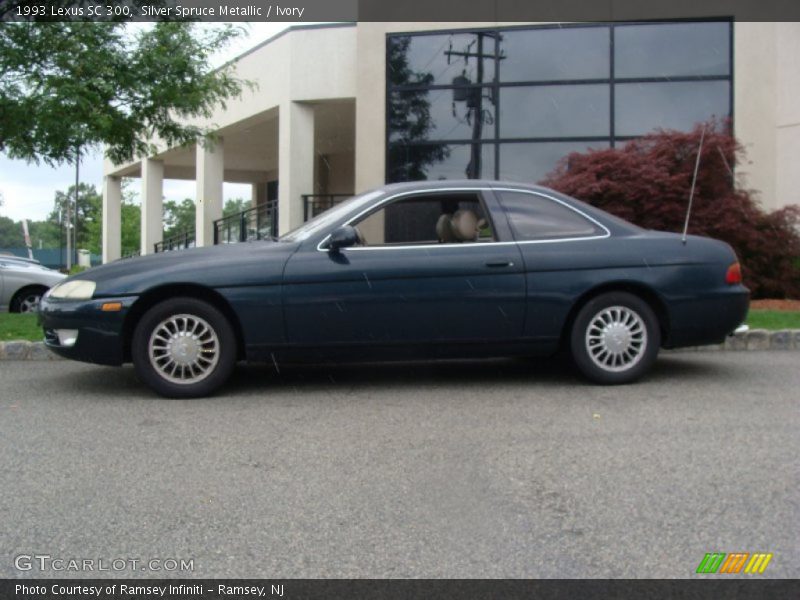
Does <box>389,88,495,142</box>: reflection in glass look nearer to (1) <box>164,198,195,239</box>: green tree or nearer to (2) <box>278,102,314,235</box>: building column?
(2) <box>278,102,314,235</box>: building column

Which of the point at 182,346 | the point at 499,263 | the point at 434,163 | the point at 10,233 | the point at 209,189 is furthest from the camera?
the point at 10,233

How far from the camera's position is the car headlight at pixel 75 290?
596 centimetres

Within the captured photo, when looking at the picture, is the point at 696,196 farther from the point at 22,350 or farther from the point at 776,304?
the point at 22,350

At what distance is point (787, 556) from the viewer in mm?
3059

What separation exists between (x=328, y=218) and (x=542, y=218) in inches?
64.5

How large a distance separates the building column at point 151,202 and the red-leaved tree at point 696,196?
55.8 feet

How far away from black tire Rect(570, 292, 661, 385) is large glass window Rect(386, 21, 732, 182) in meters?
8.77

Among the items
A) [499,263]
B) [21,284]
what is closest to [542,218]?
[499,263]

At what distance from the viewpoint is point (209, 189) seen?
21.4m

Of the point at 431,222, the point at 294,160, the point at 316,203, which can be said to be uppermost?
the point at 294,160
